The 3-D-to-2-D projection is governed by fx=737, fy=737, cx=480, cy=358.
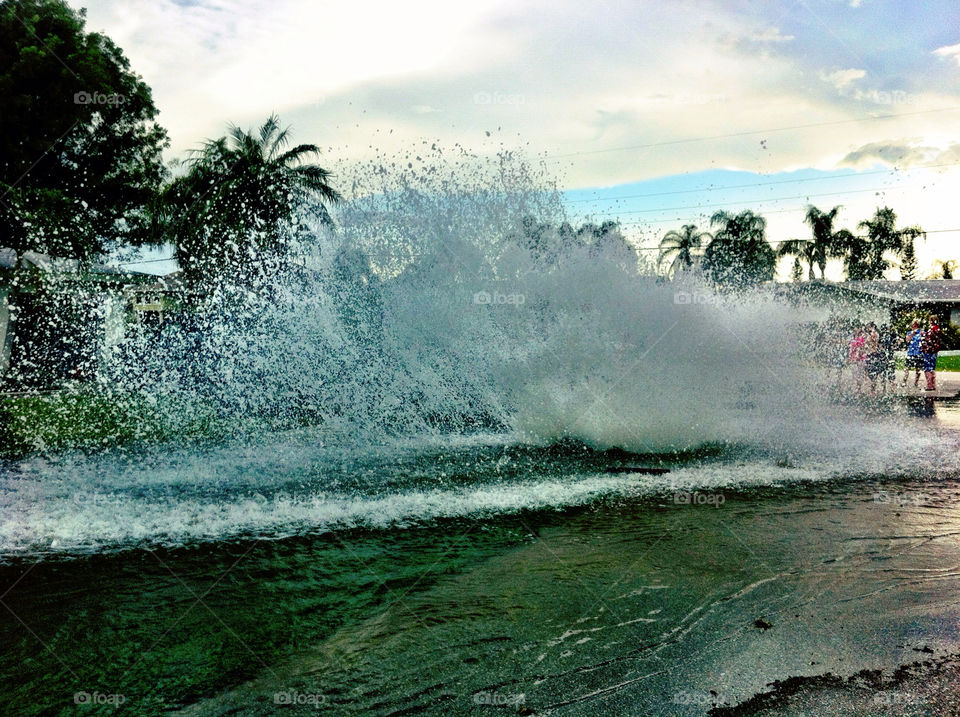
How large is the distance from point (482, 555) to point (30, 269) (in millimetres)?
20192

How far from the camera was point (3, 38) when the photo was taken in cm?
2575

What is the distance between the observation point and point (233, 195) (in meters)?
27.2

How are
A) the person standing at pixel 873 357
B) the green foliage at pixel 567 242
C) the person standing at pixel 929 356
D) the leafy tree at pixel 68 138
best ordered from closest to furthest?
the green foliage at pixel 567 242 < the person standing at pixel 873 357 < the person standing at pixel 929 356 < the leafy tree at pixel 68 138

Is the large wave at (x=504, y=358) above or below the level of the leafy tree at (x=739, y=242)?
below

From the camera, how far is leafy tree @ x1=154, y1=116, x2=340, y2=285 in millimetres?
26562

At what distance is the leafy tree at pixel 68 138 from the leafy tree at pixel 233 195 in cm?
311

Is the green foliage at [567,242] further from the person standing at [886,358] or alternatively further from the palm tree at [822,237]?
the palm tree at [822,237]

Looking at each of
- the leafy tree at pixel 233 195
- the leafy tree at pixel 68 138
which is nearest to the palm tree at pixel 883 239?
the leafy tree at pixel 233 195

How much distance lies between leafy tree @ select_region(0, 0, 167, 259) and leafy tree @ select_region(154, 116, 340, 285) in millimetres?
3111

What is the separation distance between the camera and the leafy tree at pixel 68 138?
25391 mm

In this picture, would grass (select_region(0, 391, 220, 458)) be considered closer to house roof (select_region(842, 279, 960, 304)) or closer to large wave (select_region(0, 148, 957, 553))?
large wave (select_region(0, 148, 957, 553))

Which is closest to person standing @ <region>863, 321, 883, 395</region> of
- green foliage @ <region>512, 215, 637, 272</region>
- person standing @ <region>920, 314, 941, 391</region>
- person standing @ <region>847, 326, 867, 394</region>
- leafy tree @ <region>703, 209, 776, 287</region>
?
person standing @ <region>847, 326, 867, 394</region>

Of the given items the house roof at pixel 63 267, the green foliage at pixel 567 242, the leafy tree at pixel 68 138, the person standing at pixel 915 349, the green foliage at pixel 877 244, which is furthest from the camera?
the green foliage at pixel 877 244

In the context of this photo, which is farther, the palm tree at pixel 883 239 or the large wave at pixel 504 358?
the palm tree at pixel 883 239
